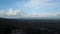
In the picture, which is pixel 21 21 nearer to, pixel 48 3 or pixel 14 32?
pixel 14 32

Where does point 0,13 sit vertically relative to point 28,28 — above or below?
above

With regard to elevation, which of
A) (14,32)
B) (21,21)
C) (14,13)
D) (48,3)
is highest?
(48,3)

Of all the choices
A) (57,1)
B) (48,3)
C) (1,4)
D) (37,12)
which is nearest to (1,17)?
(1,4)

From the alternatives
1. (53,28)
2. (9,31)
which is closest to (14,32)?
(9,31)

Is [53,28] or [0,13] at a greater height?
[0,13]

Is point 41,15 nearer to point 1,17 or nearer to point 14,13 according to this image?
point 14,13

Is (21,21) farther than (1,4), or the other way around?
(1,4)
